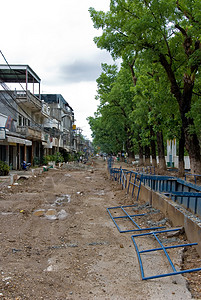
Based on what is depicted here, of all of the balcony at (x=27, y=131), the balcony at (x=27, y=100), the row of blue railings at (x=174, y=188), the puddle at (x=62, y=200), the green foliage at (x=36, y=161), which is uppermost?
the balcony at (x=27, y=100)

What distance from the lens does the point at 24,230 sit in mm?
7516

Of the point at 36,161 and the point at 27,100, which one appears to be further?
the point at 36,161

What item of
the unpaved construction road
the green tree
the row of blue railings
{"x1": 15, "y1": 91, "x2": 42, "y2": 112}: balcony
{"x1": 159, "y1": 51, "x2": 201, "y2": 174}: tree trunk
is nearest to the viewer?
the unpaved construction road

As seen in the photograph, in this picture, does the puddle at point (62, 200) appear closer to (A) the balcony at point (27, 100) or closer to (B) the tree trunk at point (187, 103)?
(B) the tree trunk at point (187, 103)

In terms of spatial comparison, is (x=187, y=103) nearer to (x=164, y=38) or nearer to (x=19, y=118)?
(x=164, y=38)

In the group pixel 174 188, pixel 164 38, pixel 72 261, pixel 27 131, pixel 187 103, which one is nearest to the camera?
pixel 72 261

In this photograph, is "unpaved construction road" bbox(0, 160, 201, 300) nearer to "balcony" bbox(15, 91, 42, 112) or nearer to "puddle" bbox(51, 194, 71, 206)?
"puddle" bbox(51, 194, 71, 206)

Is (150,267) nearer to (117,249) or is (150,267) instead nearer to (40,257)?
(117,249)

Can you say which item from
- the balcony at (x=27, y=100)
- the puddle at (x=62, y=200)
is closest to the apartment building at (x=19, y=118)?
the balcony at (x=27, y=100)

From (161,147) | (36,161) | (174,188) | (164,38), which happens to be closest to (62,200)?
(174,188)

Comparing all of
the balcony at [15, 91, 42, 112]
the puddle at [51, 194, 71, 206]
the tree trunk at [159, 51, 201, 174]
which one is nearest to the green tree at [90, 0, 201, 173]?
the tree trunk at [159, 51, 201, 174]

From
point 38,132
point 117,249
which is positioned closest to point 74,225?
point 117,249

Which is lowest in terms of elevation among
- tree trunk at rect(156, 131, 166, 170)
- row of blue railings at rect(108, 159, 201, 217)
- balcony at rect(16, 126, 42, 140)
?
row of blue railings at rect(108, 159, 201, 217)

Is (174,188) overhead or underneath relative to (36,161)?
underneath
